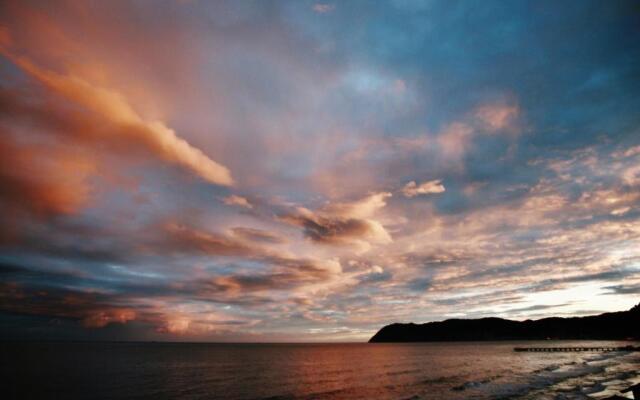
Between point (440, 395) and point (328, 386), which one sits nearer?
point (440, 395)

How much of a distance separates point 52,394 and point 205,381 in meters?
25.9

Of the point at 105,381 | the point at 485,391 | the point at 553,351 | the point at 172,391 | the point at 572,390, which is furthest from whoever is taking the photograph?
the point at 553,351

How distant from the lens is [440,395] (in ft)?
161

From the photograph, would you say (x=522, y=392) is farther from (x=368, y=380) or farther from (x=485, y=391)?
(x=368, y=380)

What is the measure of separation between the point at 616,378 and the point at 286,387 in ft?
178

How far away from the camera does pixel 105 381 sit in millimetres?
69312

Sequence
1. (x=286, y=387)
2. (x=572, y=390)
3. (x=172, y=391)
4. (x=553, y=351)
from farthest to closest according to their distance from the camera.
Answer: (x=553, y=351) < (x=286, y=387) < (x=172, y=391) < (x=572, y=390)

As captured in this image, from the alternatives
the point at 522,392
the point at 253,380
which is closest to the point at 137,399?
the point at 253,380

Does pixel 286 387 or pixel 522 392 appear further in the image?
pixel 286 387

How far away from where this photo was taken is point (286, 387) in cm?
6169

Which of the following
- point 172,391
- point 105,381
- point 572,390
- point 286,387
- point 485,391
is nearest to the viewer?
point 572,390

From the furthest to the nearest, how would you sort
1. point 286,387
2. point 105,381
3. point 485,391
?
point 105,381 → point 286,387 → point 485,391

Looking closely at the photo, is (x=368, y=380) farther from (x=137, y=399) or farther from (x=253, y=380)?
(x=137, y=399)

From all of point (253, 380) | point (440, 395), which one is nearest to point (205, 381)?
point (253, 380)
